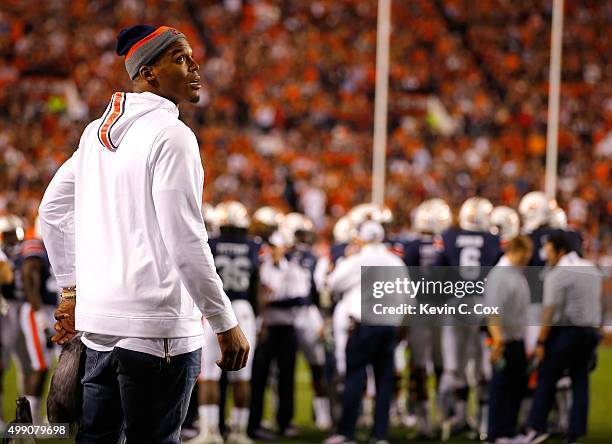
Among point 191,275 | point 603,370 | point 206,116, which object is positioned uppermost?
point 206,116

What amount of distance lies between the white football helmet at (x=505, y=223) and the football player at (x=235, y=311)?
2.31 meters

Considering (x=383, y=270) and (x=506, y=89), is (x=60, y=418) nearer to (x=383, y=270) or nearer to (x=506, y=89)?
(x=383, y=270)

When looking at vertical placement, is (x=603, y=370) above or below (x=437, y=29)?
below

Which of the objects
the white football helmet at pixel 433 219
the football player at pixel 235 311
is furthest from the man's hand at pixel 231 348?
the white football helmet at pixel 433 219

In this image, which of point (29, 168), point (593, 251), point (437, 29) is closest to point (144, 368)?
point (593, 251)

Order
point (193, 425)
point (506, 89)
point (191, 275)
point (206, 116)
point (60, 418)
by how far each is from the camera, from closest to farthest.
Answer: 1. point (191, 275)
2. point (60, 418)
3. point (193, 425)
4. point (206, 116)
5. point (506, 89)

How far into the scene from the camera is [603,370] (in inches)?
522

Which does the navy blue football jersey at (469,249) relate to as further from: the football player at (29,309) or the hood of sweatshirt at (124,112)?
the hood of sweatshirt at (124,112)

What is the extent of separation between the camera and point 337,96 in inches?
888

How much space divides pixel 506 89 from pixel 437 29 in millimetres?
2517

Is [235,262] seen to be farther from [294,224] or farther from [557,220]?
[557,220]

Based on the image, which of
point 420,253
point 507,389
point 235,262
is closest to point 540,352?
point 507,389

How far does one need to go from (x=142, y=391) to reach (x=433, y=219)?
259 inches

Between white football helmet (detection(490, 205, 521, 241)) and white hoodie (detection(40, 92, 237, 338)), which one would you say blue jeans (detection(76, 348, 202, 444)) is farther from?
white football helmet (detection(490, 205, 521, 241))
